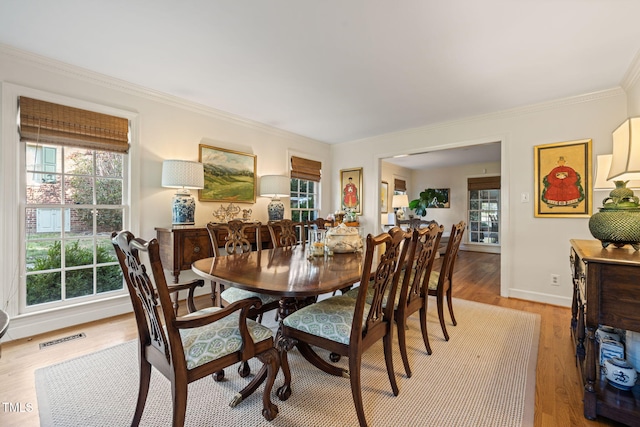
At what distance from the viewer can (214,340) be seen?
1305mm

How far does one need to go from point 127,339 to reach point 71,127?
6.43ft

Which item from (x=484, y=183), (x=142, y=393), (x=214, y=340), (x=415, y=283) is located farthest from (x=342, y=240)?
(x=484, y=183)

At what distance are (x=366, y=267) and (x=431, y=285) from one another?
140cm

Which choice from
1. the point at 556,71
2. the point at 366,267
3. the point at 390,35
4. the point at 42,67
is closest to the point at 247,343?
the point at 366,267

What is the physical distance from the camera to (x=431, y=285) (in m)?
2.45

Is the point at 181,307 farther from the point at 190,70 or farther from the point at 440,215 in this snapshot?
the point at 440,215

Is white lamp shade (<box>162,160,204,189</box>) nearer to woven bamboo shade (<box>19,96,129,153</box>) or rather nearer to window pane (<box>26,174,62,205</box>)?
woven bamboo shade (<box>19,96,129,153</box>)

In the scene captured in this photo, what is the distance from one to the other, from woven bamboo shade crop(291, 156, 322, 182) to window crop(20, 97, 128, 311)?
7.88 ft

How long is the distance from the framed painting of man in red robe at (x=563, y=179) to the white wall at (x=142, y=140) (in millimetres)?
3432

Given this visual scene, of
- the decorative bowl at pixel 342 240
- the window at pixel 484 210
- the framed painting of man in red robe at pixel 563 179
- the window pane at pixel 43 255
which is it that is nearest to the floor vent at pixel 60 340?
the window pane at pixel 43 255

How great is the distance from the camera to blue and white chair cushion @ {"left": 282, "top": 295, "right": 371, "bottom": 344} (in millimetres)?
1481

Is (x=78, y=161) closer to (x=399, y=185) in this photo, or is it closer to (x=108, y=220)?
(x=108, y=220)

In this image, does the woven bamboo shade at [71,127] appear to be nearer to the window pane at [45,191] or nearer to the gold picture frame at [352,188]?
the window pane at [45,191]

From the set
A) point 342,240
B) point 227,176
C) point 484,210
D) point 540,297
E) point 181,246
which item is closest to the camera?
point 342,240
